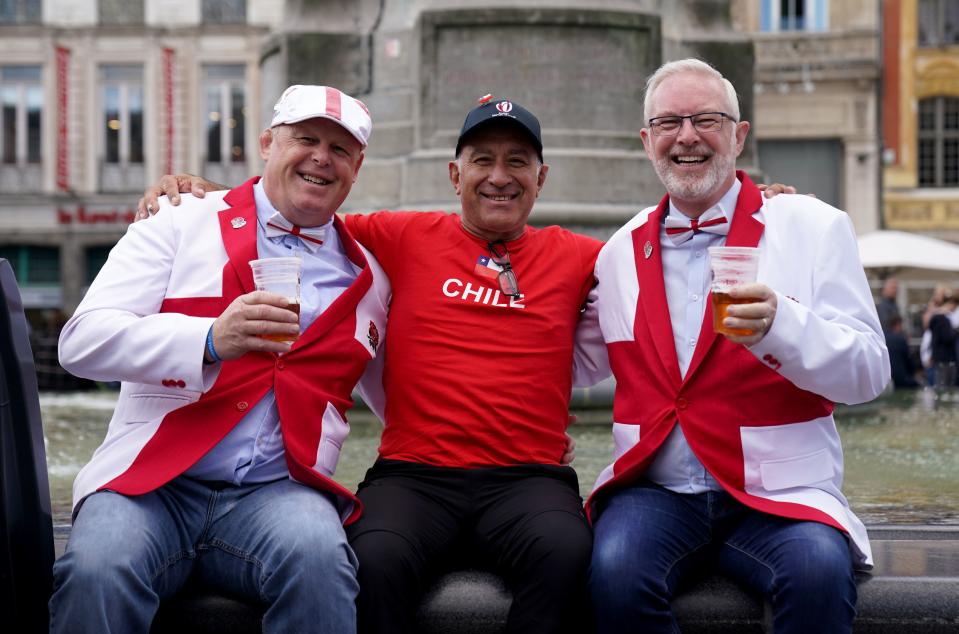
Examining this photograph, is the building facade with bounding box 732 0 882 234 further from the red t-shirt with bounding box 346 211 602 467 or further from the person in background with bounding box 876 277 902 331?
the red t-shirt with bounding box 346 211 602 467

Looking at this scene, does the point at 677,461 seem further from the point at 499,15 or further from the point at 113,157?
the point at 113,157

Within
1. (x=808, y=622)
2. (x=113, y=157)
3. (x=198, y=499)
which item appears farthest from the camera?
(x=113, y=157)

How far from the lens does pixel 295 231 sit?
134 inches

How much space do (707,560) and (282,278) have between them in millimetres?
1248

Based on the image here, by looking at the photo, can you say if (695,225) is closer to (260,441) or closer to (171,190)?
(260,441)

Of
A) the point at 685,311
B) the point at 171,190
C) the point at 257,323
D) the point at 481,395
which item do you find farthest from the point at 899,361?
the point at 257,323

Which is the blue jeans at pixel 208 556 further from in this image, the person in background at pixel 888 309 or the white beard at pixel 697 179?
the person in background at pixel 888 309

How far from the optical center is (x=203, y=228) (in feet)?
11.0

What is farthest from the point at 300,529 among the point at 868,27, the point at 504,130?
the point at 868,27

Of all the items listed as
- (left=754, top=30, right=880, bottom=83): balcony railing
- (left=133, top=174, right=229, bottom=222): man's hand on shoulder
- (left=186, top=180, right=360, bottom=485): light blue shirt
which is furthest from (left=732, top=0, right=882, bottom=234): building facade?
(left=186, top=180, right=360, bottom=485): light blue shirt

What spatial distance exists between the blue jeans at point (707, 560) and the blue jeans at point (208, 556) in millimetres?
608

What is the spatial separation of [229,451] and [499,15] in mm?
4974

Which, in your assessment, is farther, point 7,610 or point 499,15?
point 499,15

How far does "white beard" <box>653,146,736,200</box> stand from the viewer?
3.33 m
